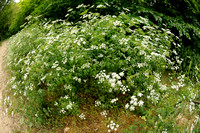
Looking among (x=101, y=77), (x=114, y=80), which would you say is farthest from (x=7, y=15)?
(x=114, y=80)

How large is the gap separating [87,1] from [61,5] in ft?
2.66

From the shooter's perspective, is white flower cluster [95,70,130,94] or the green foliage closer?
white flower cluster [95,70,130,94]

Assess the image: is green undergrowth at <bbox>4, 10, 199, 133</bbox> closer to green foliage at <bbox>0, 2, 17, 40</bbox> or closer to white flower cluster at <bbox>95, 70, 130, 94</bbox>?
white flower cluster at <bbox>95, 70, 130, 94</bbox>

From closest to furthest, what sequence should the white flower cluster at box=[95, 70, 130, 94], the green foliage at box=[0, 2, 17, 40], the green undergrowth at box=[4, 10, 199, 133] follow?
the white flower cluster at box=[95, 70, 130, 94]
the green undergrowth at box=[4, 10, 199, 133]
the green foliage at box=[0, 2, 17, 40]

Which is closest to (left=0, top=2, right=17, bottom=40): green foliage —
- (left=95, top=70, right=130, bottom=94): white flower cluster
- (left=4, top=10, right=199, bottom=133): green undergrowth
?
(left=4, top=10, right=199, bottom=133): green undergrowth

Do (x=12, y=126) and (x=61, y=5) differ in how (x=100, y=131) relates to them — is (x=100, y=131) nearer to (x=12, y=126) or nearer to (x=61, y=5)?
(x=12, y=126)

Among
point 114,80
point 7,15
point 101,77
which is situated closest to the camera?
point 114,80

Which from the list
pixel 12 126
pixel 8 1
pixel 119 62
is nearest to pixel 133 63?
pixel 119 62

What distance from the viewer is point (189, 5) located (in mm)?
4703

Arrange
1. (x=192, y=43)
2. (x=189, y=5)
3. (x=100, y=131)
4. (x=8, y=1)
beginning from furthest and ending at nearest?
(x=8, y=1), (x=192, y=43), (x=189, y=5), (x=100, y=131)

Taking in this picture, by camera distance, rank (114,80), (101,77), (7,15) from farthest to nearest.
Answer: (7,15)
(101,77)
(114,80)

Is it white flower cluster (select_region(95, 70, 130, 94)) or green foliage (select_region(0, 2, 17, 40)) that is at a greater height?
white flower cluster (select_region(95, 70, 130, 94))

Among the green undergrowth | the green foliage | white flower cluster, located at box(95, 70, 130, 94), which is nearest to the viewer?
white flower cluster, located at box(95, 70, 130, 94)

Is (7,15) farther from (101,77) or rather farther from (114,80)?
(114,80)
